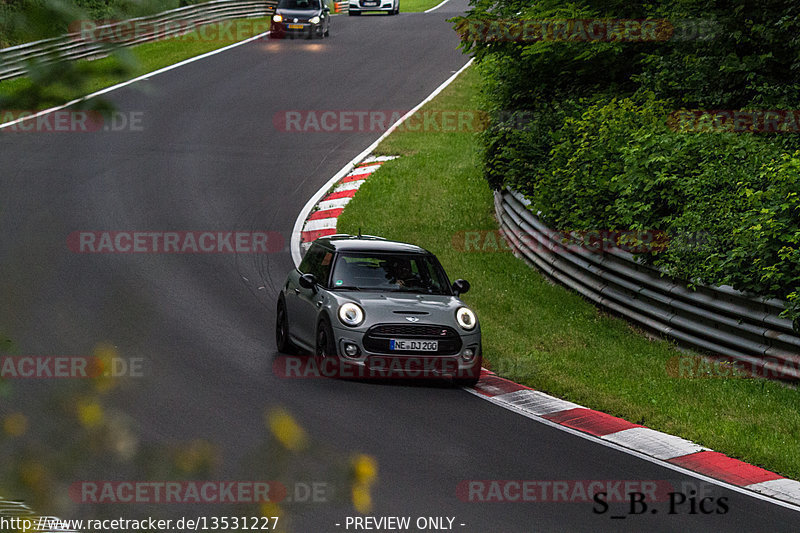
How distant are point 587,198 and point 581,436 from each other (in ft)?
18.7

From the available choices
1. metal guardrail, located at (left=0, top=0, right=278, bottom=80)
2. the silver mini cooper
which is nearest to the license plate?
the silver mini cooper

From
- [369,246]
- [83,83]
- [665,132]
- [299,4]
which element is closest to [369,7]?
[299,4]

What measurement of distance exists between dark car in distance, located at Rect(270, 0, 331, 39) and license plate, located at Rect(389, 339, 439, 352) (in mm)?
30332

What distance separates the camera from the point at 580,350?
12984mm

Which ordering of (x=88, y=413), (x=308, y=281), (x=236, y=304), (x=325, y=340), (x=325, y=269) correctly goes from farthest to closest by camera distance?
(x=236, y=304) < (x=325, y=269) < (x=308, y=281) < (x=325, y=340) < (x=88, y=413)

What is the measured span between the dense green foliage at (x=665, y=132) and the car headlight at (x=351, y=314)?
4014mm

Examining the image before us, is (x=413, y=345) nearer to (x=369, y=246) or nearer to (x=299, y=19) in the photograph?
(x=369, y=246)

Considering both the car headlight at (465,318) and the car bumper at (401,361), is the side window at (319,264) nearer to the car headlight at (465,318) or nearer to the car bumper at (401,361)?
the car bumper at (401,361)

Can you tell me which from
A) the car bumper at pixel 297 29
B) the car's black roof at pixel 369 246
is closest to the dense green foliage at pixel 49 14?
the car's black roof at pixel 369 246

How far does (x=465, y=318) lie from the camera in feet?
38.8

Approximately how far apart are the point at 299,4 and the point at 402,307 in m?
30.4

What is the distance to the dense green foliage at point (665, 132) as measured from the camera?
11953 mm

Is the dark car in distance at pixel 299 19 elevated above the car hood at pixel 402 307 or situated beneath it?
elevated above

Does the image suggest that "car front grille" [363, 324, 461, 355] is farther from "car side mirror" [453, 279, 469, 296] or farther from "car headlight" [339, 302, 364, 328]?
"car side mirror" [453, 279, 469, 296]
